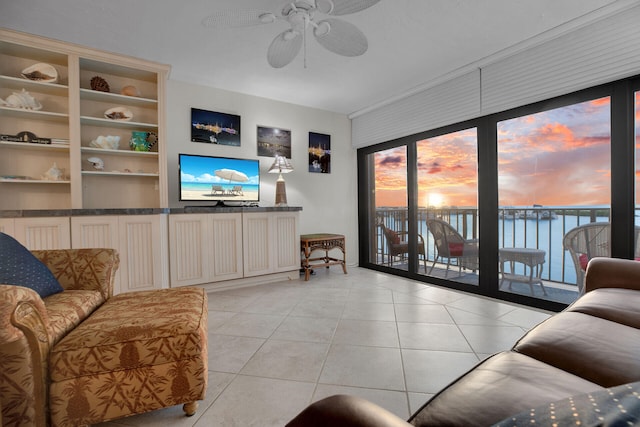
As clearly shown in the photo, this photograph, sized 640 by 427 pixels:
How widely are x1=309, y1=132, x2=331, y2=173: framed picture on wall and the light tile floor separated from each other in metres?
2.00

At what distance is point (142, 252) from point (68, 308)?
1.60 meters

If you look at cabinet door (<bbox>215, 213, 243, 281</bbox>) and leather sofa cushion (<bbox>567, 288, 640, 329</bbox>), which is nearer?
leather sofa cushion (<bbox>567, 288, 640, 329</bbox>)

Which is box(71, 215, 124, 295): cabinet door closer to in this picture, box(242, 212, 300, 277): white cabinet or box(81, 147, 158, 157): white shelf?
box(81, 147, 158, 157): white shelf

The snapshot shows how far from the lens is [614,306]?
1223 millimetres

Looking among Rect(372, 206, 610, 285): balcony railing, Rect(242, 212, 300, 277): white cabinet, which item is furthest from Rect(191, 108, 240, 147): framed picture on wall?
Rect(372, 206, 610, 285): balcony railing

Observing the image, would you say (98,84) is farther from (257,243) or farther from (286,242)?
(286,242)

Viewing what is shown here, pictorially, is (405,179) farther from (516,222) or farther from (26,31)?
(26,31)

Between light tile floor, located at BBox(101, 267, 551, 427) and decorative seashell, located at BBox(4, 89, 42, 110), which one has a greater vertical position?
decorative seashell, located at BBox(4, 89, 42, 110)

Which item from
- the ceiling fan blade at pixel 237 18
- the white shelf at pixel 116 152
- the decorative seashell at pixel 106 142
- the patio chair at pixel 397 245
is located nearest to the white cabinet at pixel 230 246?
the white shelf at pixel 116 152

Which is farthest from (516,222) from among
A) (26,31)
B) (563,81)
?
(26,31)

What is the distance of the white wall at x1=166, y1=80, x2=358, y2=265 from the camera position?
11.3 ft

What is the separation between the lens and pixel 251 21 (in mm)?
1887

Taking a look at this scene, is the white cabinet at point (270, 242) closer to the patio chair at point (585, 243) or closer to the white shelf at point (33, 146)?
the white shelf at point (33, 146)

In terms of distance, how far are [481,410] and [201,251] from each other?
10.0 feet
